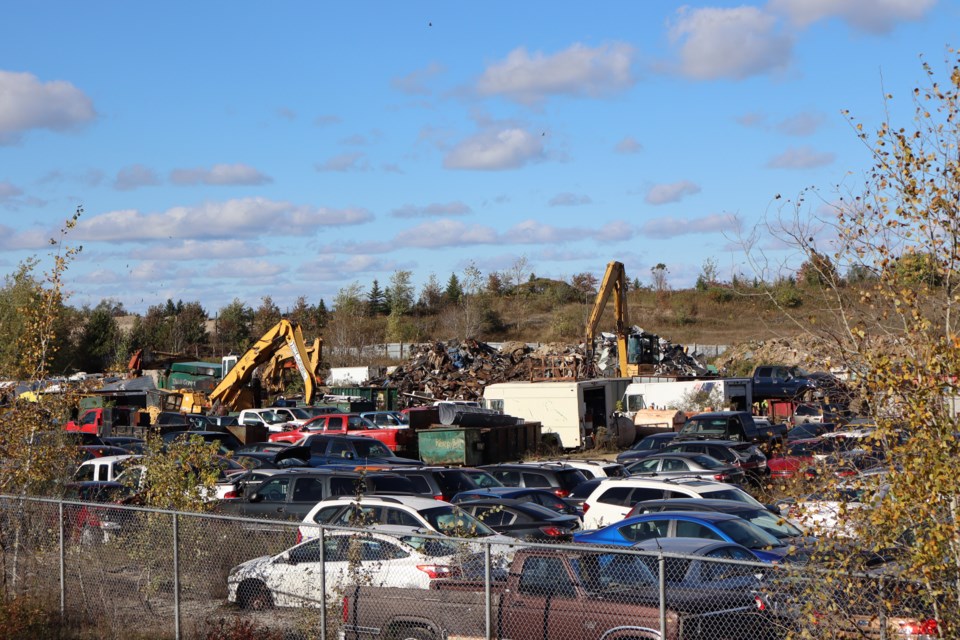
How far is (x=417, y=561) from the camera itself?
11.5 m

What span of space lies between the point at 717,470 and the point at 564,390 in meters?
14.7

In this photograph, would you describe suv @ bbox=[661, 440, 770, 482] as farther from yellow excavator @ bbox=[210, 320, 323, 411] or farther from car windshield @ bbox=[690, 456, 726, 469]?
yellow excavator @ bbox=[210, 320, 323, 411]

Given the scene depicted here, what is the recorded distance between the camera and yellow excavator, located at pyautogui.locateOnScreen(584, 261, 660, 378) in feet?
166

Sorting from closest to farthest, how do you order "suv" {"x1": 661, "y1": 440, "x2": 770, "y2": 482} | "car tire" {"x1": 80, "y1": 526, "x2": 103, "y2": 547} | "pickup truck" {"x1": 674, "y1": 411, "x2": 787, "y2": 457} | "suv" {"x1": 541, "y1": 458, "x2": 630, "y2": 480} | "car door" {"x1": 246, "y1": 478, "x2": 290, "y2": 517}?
"car tire" {"x1": 80, "y1": 526, "x2": 103, "y2": 547}
"car door" {"x1": 246, "y1": 478, "x2": 290, "y2": 517}
"suv" {"x1": 541, "y1": 458, "x2": 630, "y2": 480}
"suv" {"x1": 661, "y1": 440, "x2": 770, "y2": 482}
"pickup truck" {"x1": 674, "y1": 411, "x2": 787, "y2": 457}

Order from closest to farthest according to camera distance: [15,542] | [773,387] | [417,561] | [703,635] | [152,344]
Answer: [703,635]
[417,561]
[15,542]
[773,387]
[152,344]

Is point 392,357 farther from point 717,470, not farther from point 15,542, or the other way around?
point 15,542

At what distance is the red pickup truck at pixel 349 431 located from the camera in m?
34.9

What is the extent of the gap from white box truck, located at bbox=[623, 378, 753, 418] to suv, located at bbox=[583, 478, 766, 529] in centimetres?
2287

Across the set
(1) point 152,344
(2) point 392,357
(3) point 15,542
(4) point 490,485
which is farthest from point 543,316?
(3) point 15,542

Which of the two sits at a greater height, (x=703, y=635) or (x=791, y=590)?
(x=791, y=590)

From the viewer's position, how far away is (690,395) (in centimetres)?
4262

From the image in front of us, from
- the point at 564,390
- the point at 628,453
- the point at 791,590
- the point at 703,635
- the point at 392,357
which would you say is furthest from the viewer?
the point at 392,357

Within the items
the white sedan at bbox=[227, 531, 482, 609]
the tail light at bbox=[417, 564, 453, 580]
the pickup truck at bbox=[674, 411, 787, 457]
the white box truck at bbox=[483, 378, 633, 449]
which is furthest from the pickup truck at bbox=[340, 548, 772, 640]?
the white box truck at bbox=[483, 378, 633, 449]

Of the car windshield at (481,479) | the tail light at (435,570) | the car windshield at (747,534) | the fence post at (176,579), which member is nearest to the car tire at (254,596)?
the fence post at (176,579)
